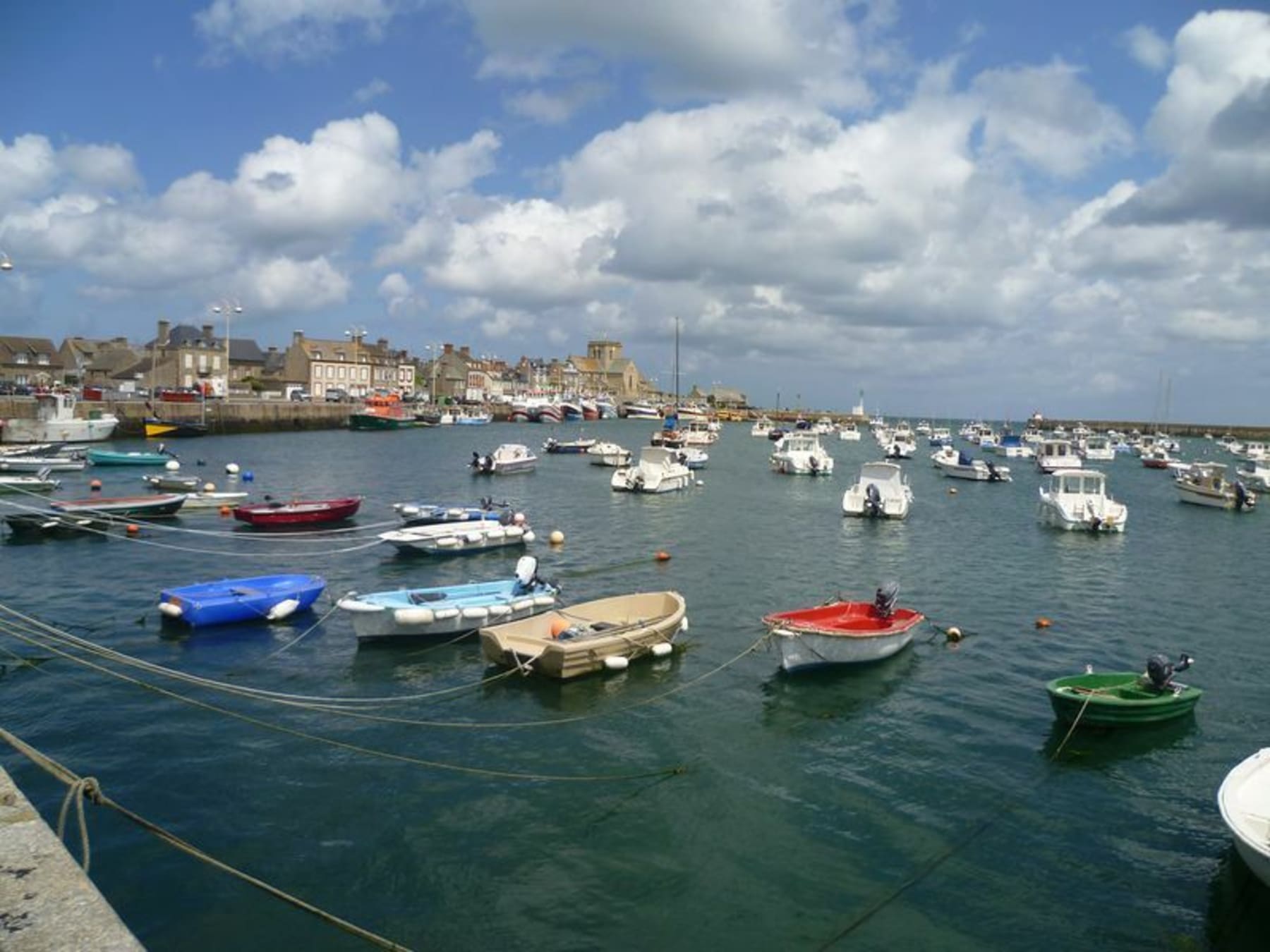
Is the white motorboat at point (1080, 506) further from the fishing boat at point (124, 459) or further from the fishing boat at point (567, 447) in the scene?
the fishing boat at point (124, 459)

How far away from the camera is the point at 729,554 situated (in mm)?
36312

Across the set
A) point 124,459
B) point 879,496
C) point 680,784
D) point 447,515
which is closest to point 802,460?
point 879,496

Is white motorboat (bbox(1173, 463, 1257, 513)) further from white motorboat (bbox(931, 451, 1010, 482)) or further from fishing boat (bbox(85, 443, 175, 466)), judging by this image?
fishing boat (bbox(85, 443, 175, 466))

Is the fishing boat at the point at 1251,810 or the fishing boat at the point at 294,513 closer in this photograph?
the fishing boat at the point at 1251,810

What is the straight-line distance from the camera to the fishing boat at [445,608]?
21156 mm

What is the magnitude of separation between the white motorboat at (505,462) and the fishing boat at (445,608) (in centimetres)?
4284

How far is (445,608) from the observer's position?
21.8 metres

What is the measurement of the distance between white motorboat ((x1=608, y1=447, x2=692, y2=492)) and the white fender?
34621 mm

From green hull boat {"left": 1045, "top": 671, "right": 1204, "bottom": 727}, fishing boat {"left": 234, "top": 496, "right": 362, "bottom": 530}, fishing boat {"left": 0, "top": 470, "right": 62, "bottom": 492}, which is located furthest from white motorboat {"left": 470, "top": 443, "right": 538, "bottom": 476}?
green hull boat {"left": 1045, "top": 671, "right": 1204, "bottom": 727}

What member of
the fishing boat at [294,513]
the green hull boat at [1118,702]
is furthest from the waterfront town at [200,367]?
the green hull boat at [1118,702]

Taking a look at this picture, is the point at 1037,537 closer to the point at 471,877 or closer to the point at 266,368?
the point at 471,877

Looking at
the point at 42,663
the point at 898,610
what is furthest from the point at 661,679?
the point at 42,663

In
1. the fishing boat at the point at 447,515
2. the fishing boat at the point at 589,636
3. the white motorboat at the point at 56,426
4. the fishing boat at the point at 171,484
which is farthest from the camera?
the white motorboat at the point at 56,426

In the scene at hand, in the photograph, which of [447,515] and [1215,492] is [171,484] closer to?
[447,515]
